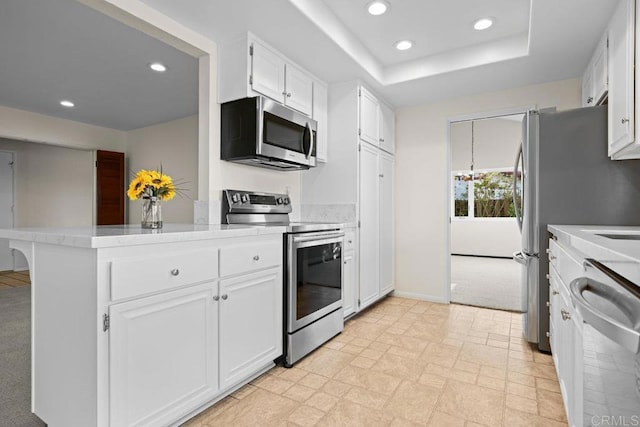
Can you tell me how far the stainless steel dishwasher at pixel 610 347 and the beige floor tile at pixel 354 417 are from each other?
36.8 inches

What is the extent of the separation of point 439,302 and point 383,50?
2.68m

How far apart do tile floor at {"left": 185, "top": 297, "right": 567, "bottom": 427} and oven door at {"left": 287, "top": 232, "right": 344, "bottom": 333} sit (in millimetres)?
297

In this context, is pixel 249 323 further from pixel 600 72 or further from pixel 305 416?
pixel 600 72

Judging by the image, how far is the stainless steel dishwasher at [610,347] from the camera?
0.58m

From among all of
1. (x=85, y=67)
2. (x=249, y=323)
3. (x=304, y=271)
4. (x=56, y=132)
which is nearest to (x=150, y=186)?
(x=249, y=323)

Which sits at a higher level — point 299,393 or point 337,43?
point 337,43

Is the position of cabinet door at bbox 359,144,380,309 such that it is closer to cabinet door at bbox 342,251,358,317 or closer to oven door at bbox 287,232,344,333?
cabinet door at bbox 342,251,358,317

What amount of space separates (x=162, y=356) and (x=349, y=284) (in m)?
1.88

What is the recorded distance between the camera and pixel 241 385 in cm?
197

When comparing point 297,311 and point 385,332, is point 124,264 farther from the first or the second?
point 385,332

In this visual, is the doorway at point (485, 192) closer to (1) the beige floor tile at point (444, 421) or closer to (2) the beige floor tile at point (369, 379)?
(2) the beige floor tile at point (369, 379)

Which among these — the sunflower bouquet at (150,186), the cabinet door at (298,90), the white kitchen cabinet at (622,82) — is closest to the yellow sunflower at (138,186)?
the sunflower bouquet at (150,186)

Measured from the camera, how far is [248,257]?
1.94 metres

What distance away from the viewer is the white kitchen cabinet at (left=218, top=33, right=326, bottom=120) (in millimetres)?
2451
